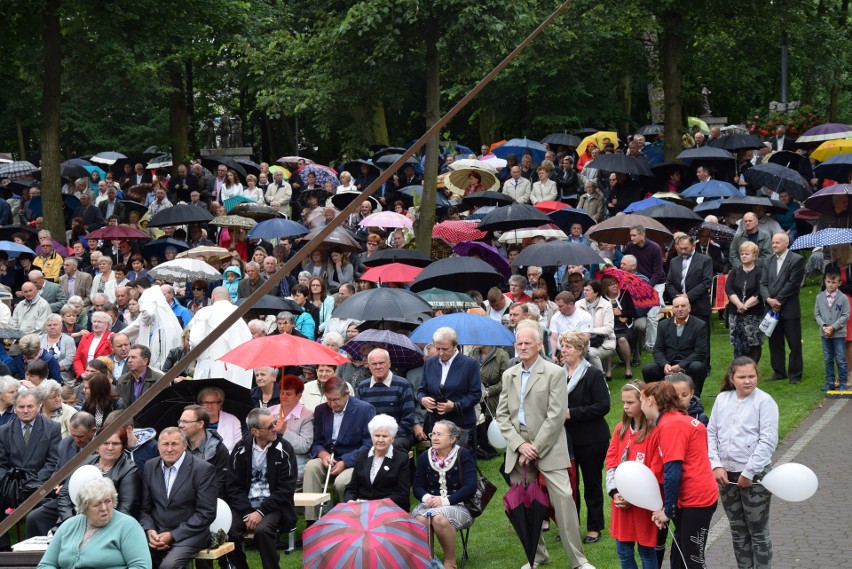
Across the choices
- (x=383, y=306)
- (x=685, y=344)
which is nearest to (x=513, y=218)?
(x=383, y=306)

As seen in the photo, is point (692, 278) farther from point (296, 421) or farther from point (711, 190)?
point (296, 421)

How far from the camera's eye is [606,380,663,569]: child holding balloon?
8.12 m

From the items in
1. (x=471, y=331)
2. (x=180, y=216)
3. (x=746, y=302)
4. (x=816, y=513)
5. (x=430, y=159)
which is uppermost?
(x=430, y=159)

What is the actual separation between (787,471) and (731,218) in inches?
421

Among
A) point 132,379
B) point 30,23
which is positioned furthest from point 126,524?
point 30,23

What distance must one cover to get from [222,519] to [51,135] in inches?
621

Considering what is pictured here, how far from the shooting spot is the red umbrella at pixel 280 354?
1073cm

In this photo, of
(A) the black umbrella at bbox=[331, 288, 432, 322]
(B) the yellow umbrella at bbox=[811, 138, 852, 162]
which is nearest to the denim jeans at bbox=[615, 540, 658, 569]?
(A) the black umbrella at bbox=[331, 288, 432, 322]

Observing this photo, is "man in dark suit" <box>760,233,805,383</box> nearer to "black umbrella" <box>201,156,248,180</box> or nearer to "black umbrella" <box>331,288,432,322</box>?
"black umbrella" <box>331,288,432,322</box>

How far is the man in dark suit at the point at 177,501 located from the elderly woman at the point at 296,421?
72.2 inches

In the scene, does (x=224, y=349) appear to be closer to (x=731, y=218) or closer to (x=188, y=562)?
(x=188, y=562)

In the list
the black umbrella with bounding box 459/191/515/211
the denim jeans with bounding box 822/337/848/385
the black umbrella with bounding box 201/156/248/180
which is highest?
the black umbrella with bounding box 201/156/248/180

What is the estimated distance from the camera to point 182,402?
1059 cm

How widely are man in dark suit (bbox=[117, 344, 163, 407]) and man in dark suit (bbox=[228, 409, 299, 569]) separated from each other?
8.07ft
